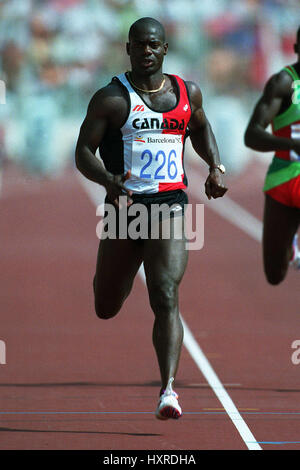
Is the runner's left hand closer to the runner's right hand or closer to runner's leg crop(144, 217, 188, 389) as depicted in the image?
runner's leg crop(144, 217, 188, 389)

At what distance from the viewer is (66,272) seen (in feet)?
51.9

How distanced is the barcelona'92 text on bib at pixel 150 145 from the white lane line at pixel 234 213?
40.9 ft

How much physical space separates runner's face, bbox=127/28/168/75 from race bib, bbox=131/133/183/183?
394 mm

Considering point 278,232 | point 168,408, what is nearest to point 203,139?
point 168,408

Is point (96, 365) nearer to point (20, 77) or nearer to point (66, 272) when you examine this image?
point (66, 272)

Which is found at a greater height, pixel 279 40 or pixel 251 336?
pixel 279 40

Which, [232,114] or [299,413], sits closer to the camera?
[299,413]

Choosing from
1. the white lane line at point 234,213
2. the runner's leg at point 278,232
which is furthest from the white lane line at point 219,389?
the white lane line at point 234,213

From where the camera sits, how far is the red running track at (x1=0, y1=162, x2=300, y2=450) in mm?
6945

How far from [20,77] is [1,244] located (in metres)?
17.8

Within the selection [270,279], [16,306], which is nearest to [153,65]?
[270,279]
